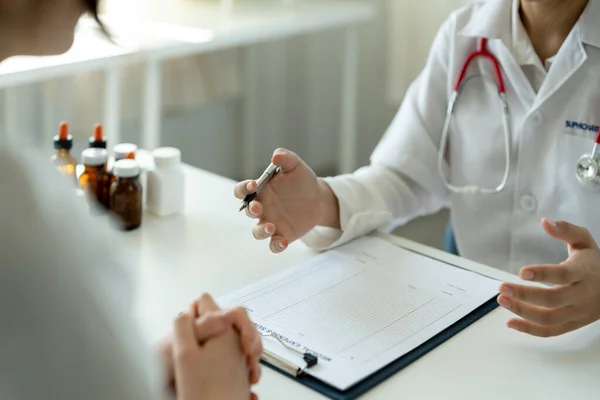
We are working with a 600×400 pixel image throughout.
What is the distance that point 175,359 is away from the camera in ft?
2.64

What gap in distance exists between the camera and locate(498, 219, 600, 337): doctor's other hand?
3.30 feet

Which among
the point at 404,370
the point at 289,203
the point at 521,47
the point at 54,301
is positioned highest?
the point at 521,47

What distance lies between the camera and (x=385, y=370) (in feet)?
3.09

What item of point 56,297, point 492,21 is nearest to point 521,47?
point 492,21

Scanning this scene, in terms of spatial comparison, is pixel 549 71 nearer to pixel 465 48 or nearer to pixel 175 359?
pixel 465 48

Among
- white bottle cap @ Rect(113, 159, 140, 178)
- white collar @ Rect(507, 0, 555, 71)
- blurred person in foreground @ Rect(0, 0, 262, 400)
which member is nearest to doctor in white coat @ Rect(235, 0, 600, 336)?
white collar @ Rect(507, 0, 555, 71)

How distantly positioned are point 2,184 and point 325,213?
2.45ft

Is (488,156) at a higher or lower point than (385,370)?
higher

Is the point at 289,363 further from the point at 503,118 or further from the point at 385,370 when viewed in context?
the point at 503,118

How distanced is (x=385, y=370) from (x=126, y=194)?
55 cm

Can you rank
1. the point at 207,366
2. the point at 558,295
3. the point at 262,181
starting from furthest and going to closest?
the point at 262,181, the point at 558,295, the point at 207,366

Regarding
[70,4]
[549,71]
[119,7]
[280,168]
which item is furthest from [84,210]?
[119,7]

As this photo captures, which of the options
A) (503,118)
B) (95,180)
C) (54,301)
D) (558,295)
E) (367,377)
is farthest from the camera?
(503,118)

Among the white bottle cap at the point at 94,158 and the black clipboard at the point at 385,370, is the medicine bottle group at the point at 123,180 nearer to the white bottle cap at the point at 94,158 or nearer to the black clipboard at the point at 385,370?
the white bottle cap at the point at 94,158
